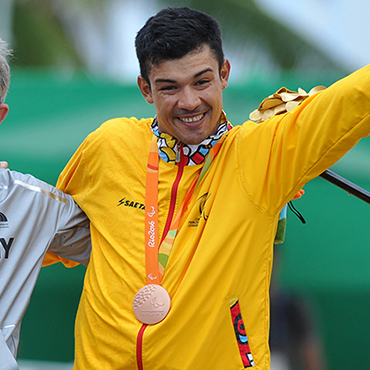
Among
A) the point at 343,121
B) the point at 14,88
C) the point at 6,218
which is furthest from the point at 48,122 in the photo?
the point at 343,121

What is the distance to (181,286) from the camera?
1.58 meters

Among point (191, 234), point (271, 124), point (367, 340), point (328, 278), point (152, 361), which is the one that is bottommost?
point (367, 340)

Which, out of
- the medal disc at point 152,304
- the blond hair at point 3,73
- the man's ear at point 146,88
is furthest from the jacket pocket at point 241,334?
the blond hair at point 3,73

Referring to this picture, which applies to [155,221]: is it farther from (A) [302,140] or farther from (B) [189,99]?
(A) [302,140]

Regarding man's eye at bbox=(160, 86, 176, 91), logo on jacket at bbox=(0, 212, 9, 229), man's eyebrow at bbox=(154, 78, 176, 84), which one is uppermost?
man's eyebrow at bbox=(154, 78, 176, 84)

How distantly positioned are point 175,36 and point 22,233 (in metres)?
0.87

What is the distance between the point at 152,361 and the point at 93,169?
763 mm

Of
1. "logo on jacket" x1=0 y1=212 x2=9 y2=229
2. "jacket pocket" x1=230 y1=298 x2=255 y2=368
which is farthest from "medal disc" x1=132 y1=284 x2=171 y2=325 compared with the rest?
"logo on jacket" x1=0 y1=212 x2=9 y2=229

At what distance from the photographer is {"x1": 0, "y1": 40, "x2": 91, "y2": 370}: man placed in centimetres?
162

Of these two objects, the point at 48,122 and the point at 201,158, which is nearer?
the point at 201,158

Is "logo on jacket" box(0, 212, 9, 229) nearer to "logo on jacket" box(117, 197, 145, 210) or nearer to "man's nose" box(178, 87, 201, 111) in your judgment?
"logo on jacket" box(117, 197, 145, 210)

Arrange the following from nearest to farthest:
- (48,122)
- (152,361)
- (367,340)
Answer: (152,361) → (367,340) → (48,122)

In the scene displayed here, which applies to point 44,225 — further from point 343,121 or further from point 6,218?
point 343,121

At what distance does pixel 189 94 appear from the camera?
1.65 meters
